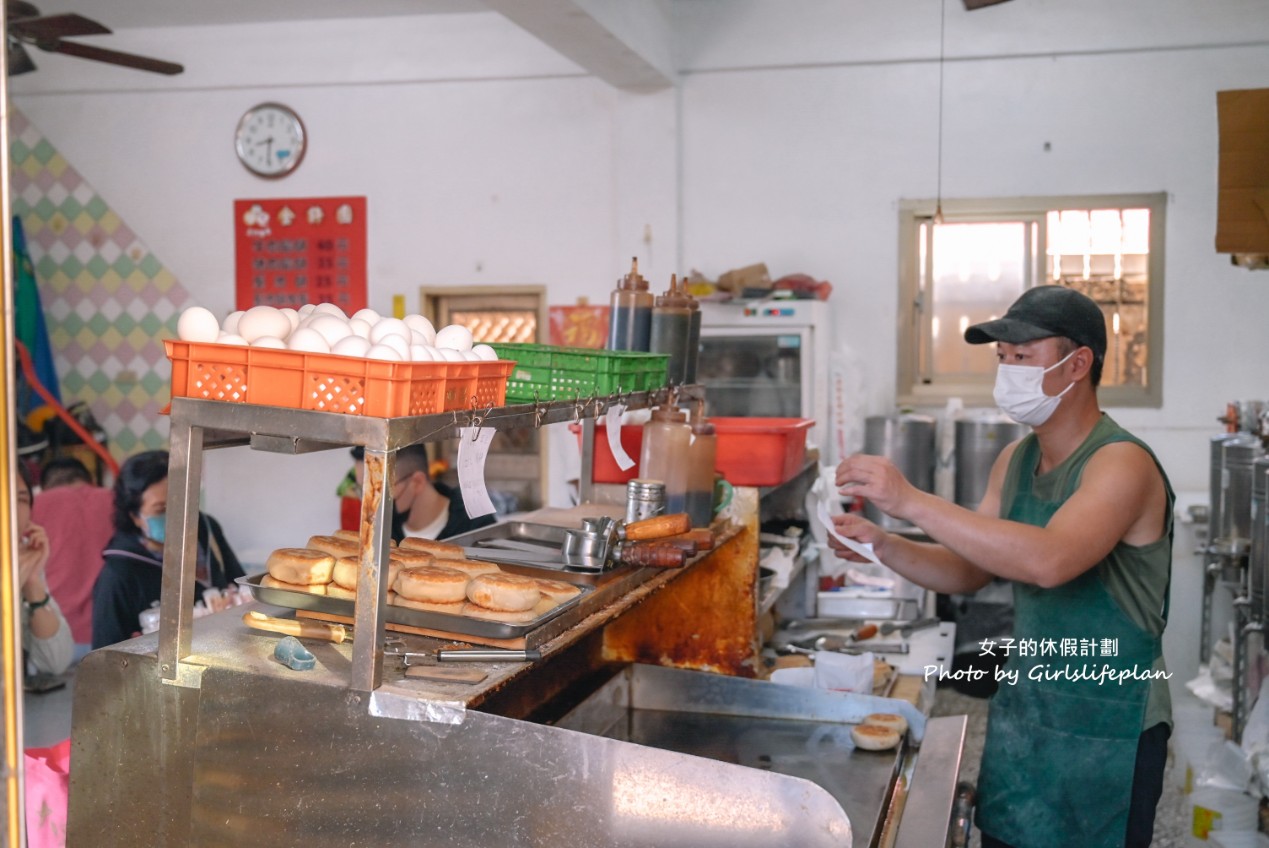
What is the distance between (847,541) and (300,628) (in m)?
1.36

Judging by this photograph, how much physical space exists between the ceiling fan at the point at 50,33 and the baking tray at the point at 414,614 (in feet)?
10.5

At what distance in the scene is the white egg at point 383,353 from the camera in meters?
1.76

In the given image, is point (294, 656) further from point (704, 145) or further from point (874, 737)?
point (704, 145)

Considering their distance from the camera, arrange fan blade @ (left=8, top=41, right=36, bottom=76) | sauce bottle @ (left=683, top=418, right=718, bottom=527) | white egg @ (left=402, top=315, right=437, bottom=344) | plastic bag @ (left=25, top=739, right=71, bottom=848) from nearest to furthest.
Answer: white egg @ (left=402, top=315, right=437, bottom=344) → plastic bag @ (left=25, top=739, right=71, bottom=848) → sauce bottle @ (left=683, top=418, right=718, bottom=527) → fan blade @ (left=8, top=41, right=36, bottom=76)

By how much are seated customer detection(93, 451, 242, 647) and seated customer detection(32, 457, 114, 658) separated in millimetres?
1393

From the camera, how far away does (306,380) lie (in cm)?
175

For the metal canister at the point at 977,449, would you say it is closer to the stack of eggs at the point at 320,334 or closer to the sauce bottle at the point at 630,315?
the sauce bottle at the point at 630,315

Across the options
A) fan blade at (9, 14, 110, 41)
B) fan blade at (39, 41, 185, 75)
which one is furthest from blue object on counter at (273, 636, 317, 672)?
fan blade at (39, 41, 185, 75)

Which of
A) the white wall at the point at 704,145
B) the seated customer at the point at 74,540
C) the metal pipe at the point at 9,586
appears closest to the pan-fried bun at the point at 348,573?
the metal pipe at the point at 9,586

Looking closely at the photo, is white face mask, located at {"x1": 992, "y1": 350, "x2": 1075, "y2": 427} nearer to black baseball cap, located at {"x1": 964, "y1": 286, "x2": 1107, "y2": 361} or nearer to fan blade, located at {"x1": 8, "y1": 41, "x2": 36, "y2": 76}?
black baseball cap, located at {"x1": 964, "y1": 286, "x2": 1107, "y2": 361}

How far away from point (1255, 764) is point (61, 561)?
16.1 ft

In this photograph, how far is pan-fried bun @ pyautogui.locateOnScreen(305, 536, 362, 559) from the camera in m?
2.13

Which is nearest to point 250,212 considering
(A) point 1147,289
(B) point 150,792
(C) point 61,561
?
(C) point 61,561

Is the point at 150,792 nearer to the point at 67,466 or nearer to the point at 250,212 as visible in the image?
the point at 67,466
